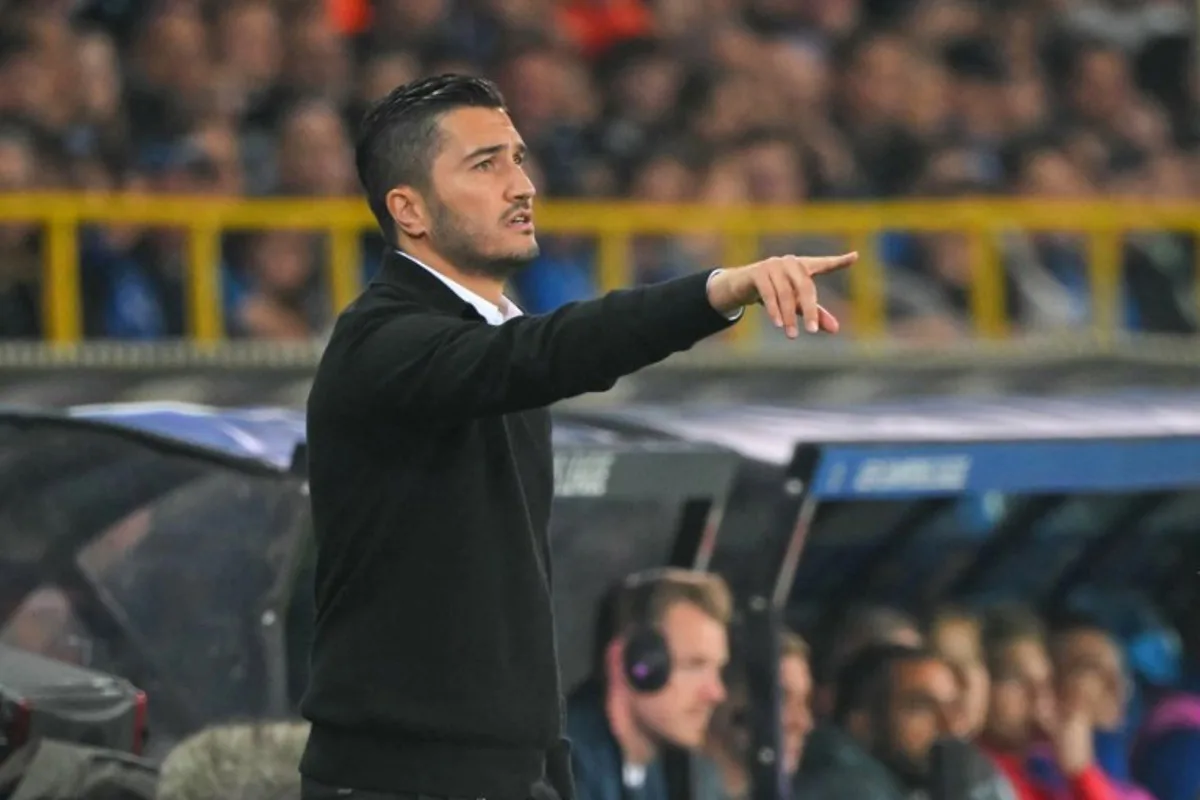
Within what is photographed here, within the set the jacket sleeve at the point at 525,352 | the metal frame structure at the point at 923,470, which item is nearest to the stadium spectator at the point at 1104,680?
the metal frame structure at the point at 923,470

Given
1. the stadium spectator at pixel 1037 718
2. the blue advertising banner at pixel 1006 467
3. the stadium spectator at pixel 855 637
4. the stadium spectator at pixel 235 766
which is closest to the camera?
the stadium spectator at pixel 235 766

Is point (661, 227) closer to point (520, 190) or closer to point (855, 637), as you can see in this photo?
point (855, 637)

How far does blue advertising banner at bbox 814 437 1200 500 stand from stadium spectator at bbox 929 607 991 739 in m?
0.67

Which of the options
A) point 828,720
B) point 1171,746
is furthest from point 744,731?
point 1171,746

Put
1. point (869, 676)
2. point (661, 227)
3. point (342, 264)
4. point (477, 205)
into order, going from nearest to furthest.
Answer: point (477, 205)
point (869, 676)
point (342, 264)
point (661, 227)

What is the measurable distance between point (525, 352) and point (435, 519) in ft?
1.08

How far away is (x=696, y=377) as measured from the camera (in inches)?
483

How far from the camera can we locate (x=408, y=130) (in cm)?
436

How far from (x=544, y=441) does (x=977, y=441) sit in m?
3.07

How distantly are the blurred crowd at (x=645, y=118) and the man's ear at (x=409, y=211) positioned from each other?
21.3ft

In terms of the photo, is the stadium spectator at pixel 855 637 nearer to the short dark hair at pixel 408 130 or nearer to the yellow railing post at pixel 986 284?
the short dark hair at pixel 408 130

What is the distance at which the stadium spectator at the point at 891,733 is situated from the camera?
7.50 meters

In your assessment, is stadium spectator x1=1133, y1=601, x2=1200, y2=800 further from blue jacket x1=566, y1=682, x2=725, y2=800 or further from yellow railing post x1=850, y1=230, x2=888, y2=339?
yellow railing post x1=850, y1=230, x2=888, y2=339

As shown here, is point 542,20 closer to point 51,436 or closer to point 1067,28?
point 1067,28
